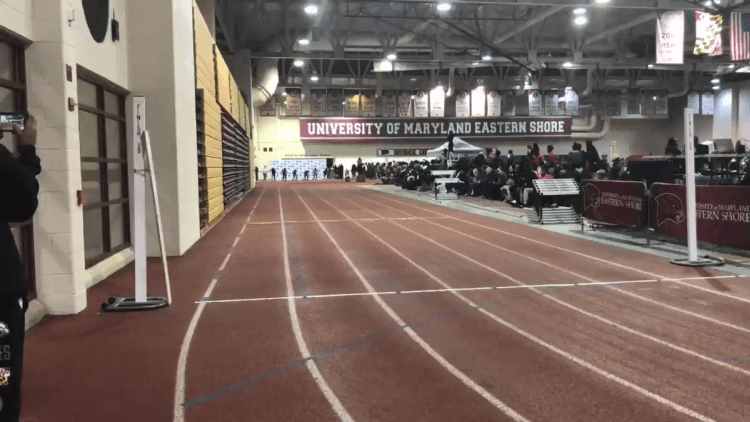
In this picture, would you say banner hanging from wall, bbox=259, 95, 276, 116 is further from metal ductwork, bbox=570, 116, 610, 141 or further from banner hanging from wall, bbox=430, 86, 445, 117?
metal ductwork, bbox=570, 116, 610, 141

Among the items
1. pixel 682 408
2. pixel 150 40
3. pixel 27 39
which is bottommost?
pixel 682 408

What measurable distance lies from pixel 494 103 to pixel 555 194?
31004mm

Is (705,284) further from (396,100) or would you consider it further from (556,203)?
(396,100)

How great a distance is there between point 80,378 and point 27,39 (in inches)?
123

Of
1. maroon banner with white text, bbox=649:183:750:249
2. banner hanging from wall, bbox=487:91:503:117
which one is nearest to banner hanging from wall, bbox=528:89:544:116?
banner hanging from wall, bbox=487:91:503:117

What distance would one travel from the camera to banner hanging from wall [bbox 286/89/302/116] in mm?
40531

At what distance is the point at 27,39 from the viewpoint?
521 centimetres

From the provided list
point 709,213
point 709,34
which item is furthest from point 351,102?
point 709,213

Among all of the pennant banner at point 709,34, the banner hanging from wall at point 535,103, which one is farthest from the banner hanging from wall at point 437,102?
the pennant banner at point 709,34

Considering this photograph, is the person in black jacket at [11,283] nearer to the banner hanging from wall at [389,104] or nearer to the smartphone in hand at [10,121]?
the smartphone in hand at [10,121]

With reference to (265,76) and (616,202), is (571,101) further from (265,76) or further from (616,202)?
(616,202)

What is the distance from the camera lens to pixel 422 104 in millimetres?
41781

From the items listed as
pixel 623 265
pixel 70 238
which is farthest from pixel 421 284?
pixel 70 238

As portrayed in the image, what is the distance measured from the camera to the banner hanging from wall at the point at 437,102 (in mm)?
41094
